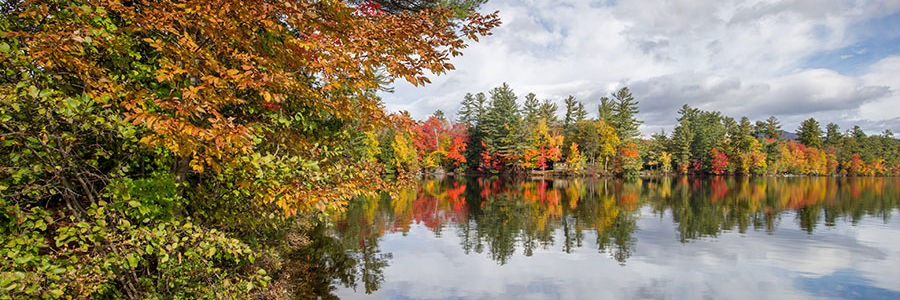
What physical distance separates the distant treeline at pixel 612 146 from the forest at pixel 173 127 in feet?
131

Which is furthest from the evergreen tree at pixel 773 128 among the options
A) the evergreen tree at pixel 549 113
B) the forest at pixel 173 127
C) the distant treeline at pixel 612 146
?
the forest at pixel 173 127

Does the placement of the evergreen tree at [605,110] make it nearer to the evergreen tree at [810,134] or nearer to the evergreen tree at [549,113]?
the evergreen tree at [549,113]

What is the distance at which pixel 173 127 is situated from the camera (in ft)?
11.3

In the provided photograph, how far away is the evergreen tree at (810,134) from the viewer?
82.6 m

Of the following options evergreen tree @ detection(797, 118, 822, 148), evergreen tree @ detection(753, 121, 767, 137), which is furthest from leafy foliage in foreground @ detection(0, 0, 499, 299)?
evergreen tree @ detection(797, 118, 822, 148)

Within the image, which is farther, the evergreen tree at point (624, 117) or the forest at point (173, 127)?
the evergreen tree at point (624, 117)

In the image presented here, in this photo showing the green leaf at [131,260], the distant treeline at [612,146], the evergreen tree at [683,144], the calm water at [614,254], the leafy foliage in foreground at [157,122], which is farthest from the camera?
the evergreen tree at [683,144]

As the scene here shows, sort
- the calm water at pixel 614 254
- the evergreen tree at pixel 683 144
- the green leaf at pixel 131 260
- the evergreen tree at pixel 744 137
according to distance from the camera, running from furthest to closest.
→ the evergreen tree at pixel 683 144, the evergreen tree at pixel 744 137, the calm water at pixel 614 254, the green leaf at pixel 131 260

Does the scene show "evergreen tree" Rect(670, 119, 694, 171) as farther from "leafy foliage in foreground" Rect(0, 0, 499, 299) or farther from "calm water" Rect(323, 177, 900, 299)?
"leafy foliage in foreground" Rect(0, 0, 499, 299)

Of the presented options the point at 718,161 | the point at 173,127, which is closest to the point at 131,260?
the point at 173,127

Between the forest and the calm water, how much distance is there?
2077mm

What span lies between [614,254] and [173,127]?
1187cm

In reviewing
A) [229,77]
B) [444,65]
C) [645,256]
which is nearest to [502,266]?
[645,256]

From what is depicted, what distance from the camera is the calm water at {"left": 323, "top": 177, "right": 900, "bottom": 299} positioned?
9422mm
